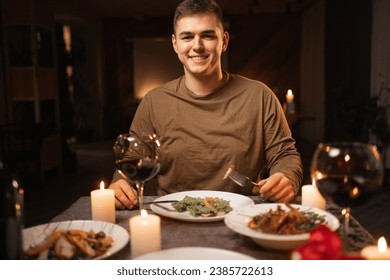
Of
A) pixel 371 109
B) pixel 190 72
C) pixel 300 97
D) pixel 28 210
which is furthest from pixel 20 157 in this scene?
pixel 300 97

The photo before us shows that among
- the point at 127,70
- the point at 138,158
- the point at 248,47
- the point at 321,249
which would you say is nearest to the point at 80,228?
the point at 138,158

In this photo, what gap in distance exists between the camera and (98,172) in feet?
17.3

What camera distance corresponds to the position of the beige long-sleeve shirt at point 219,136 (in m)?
1.58

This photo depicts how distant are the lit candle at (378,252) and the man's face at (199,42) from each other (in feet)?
3.13

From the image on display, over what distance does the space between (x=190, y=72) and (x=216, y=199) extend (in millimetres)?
665

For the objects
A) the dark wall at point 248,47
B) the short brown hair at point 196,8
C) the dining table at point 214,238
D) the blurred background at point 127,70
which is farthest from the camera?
the dark wall at point 248,47

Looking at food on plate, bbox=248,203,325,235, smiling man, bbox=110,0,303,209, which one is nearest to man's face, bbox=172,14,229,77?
smiling man, bbox=110,0,303,209

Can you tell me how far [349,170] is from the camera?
76cm

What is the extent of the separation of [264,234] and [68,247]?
1.24 feet

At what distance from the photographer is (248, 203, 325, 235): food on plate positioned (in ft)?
2.79

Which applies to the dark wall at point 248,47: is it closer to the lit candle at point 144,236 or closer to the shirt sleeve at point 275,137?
the shirt sleeve at point 275,137

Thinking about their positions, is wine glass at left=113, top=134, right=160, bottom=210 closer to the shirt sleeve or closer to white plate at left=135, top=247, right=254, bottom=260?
white plate at left=135, top=247, right=254, bottom=260

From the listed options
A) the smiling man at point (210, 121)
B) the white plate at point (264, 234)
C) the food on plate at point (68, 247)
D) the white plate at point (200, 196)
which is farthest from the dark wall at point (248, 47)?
the food on plate at point (68, 247)

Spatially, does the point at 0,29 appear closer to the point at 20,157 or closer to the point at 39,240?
the point at 20,157
